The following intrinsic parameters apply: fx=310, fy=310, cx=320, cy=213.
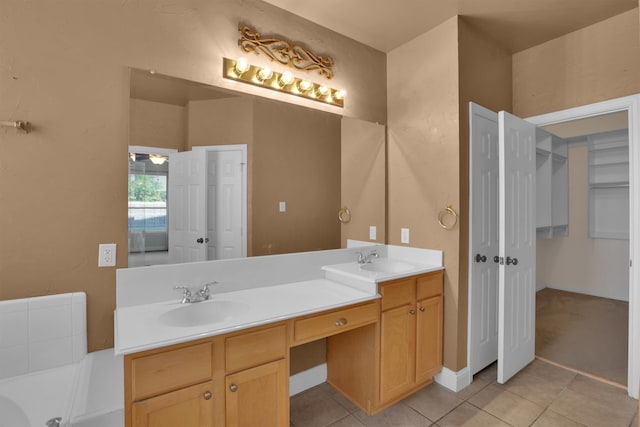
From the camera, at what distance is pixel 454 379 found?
7.46 feet

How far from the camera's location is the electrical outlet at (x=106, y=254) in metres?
1.53

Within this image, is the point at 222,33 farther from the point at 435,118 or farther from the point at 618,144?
the point at 618,144

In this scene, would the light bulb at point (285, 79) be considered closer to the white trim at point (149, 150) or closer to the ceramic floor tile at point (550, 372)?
the white trim at point (149, 150)

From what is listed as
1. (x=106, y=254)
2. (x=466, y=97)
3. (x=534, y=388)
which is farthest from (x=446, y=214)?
(x=106, y=254)

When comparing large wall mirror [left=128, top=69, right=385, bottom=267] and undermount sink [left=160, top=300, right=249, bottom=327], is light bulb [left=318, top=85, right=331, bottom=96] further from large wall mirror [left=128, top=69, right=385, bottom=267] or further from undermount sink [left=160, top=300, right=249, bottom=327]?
undermount sink [left=160, top=300, right=249, bottom=327]

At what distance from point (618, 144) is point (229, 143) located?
5233 mm

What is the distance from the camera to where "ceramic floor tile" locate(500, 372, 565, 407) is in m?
2.14

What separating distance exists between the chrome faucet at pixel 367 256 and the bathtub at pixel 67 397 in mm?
1638

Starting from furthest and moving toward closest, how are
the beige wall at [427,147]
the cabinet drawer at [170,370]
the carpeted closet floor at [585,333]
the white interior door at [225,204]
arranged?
the carpeted closet floor at [585,333] < the beige wall at [427,147] < the white interior door at [225,204] < the cabinet drawer at [170,370]

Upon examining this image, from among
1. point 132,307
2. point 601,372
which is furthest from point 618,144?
point 132,307

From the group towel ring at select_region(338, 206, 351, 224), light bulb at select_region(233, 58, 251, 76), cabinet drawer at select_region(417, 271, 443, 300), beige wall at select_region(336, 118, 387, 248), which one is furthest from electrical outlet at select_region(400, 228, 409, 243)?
light bulb at select_region(233, 58, 251, 76)

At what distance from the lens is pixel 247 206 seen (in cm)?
194

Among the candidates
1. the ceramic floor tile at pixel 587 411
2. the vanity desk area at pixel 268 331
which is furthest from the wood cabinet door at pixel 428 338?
the ceramic floor tile at pixel 587 411

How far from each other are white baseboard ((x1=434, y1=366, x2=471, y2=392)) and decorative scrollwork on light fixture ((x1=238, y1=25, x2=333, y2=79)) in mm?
2409
